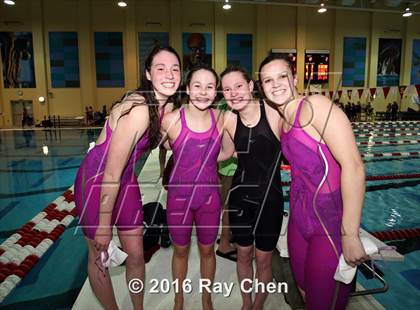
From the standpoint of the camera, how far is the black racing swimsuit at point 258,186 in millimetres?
1788

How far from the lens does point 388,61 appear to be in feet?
57.2

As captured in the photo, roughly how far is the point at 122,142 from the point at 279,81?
0.81 meters

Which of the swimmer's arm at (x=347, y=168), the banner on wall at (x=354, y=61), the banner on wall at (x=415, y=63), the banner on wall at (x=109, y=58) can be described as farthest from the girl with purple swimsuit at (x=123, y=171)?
the banner on wall at (x=415, y=63)

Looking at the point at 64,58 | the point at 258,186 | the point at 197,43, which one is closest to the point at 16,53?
the point at 64,58

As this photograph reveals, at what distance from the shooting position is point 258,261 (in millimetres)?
1910

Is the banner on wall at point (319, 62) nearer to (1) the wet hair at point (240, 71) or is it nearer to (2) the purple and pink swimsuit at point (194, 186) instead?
(1) the wet hair at point (240, 71)

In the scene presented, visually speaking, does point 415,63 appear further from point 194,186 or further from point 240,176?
point 194,186

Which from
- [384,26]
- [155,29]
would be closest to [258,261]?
[155,29]

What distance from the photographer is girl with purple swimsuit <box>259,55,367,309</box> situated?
49.3 inches

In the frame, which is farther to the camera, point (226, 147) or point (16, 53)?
point (16, 53)

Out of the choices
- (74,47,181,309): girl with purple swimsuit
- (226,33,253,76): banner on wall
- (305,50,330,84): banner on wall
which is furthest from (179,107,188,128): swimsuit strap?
(305,50,330,84): banner on wall

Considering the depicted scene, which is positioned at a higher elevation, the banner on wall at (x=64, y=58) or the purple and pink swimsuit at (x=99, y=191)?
the banner on wall at (x=64, y=58)
